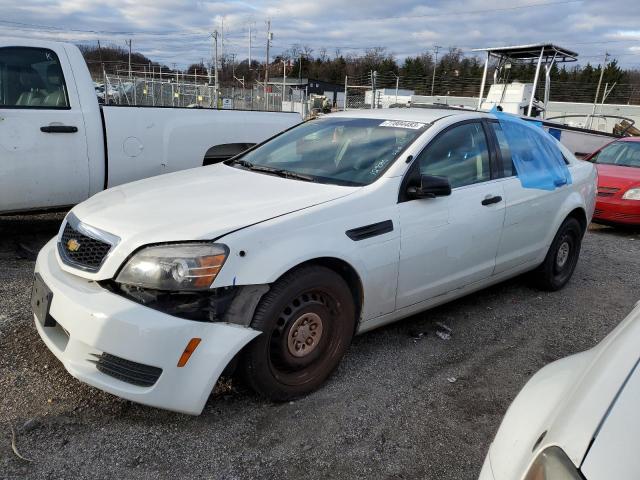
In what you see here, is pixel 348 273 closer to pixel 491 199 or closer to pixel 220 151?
pixel 491 199

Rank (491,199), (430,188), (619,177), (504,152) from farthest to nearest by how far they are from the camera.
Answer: (619,177) → (504,152) → (491,199) → (430,188)

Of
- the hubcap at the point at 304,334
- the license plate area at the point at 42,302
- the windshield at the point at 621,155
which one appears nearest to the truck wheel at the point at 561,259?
the hubcap at the point at 304,334

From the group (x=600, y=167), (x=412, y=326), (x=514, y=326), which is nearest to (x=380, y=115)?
(x=412, y=326)

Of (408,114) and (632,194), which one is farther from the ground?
(408,114)

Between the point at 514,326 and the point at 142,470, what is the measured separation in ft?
9.83

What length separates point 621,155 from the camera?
9.43 m

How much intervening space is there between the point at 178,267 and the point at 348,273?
1.00m

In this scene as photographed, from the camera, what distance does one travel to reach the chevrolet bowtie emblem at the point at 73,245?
291 centimetres

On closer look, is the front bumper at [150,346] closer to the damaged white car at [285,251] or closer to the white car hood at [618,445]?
the damaged white car at [285,251]

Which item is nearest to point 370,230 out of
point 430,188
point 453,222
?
point 430,188

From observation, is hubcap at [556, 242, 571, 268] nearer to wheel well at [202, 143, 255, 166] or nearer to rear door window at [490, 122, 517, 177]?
rear door window at [490, 122, 517, 177]

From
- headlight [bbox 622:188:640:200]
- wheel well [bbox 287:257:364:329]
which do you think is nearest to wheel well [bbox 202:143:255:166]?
wheel well [bbox 287:257:364:329]

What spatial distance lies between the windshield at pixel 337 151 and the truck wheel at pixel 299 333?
76 centimetres

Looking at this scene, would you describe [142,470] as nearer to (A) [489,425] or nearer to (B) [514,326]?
(A) [489,425]
